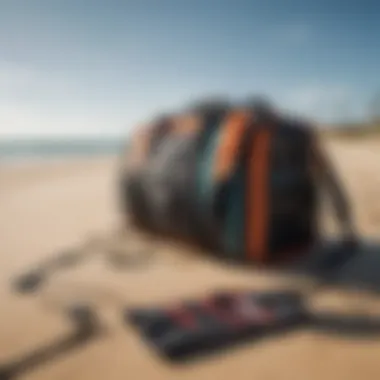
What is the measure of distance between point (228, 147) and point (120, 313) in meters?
1.56

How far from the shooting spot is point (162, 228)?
4645 millimetres

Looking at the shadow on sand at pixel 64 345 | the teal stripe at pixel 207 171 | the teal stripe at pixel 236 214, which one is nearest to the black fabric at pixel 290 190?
the teal stripe at pixel 236 214

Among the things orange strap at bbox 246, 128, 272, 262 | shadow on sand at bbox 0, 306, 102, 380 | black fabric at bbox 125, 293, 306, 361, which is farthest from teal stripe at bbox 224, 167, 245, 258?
shadow on sand at bbox 0, 306, 102, 380

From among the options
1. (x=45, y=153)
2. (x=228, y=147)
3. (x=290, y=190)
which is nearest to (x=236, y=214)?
(x=228, y=147)

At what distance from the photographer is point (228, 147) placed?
389 cm

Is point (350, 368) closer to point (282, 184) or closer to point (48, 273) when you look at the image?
point (282, 184)

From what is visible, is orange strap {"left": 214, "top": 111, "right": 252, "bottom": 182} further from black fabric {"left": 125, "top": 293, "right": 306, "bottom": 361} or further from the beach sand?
black fabric {"left": 125, "top": 293, "right": 306, "bottom": 361}

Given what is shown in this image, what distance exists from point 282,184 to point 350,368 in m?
1.96

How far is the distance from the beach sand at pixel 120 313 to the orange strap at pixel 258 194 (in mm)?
259

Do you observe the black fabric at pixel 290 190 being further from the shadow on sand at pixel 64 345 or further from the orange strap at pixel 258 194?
the shadow on sand at pixel 64 345

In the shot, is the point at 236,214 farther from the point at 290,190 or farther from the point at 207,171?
the point at 290,190

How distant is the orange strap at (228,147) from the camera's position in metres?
3.85

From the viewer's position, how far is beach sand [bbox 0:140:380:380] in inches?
95.5

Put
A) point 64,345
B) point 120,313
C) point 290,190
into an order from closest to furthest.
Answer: point 64,345 < point 120,313 < point 290,190
